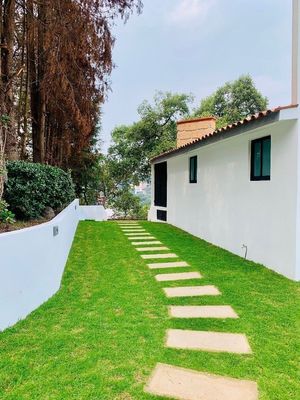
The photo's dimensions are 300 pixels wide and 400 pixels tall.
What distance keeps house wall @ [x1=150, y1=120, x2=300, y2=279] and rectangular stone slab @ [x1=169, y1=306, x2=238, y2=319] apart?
1990mm

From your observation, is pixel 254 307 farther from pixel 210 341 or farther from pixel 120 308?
pixel 120 308

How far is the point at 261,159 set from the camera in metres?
6.92

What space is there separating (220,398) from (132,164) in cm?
2242

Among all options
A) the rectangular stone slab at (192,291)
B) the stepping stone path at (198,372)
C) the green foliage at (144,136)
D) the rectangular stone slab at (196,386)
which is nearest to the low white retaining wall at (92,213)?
the green foliage at (144,136)

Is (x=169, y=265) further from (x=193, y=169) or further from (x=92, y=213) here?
(x=92, y=213)

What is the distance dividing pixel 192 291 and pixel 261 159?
10.6ft

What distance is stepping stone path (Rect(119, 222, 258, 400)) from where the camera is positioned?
2.69 meters

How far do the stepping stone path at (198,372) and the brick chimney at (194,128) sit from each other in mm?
10739

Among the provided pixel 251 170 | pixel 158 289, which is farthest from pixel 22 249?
pixel 251 170

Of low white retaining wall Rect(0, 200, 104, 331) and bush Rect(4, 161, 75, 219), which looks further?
bush Rect(4, 161, 75, 219)

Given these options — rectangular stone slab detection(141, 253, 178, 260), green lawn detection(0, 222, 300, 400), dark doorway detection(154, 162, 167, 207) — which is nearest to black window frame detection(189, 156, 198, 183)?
rectangular stone slab detection(141, 253, 178, 260)

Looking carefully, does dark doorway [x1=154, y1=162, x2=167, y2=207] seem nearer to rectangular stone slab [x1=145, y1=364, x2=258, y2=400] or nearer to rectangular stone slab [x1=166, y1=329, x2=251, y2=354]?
rectangular stone slab [x1=166, y1=329, x2=251, y2=354]

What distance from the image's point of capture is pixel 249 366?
3066 millimetres

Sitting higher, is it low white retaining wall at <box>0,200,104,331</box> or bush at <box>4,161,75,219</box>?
bush at <box>4,161,75,219</box>
